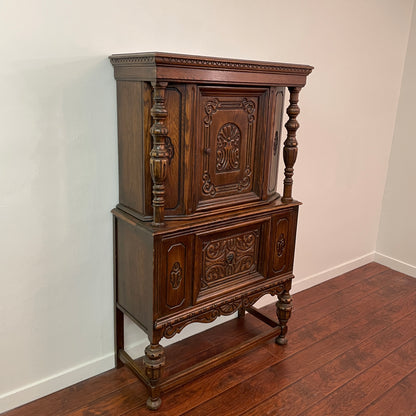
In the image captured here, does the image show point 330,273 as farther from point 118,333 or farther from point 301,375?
point 118,333

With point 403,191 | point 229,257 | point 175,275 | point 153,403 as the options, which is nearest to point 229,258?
point 229,257

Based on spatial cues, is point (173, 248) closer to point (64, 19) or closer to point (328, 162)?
point (64, 19)

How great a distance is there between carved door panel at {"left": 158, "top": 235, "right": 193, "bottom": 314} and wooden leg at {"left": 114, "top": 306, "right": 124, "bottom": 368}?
43 centimetres

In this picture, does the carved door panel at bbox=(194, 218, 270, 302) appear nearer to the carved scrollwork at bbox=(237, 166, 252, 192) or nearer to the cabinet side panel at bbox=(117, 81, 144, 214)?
the carved scrollwork at bbox=(237, 166, 252, 192)

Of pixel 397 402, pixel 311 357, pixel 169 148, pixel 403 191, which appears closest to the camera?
pixel 169 148

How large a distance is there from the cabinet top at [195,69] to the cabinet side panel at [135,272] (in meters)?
0.69

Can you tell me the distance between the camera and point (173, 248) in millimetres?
2020

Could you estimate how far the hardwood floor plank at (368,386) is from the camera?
7.34 ft

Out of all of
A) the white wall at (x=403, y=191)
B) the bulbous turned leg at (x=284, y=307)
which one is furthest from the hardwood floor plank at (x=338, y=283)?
the bulbous turned leg at (x=284, y=307)

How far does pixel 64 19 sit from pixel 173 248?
3.64 ft

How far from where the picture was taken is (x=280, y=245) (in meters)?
2.53

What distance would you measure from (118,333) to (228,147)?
3.91ft

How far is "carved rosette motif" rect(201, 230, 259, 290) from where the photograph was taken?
2.21 m

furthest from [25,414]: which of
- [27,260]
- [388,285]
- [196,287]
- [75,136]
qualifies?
[388,285]
